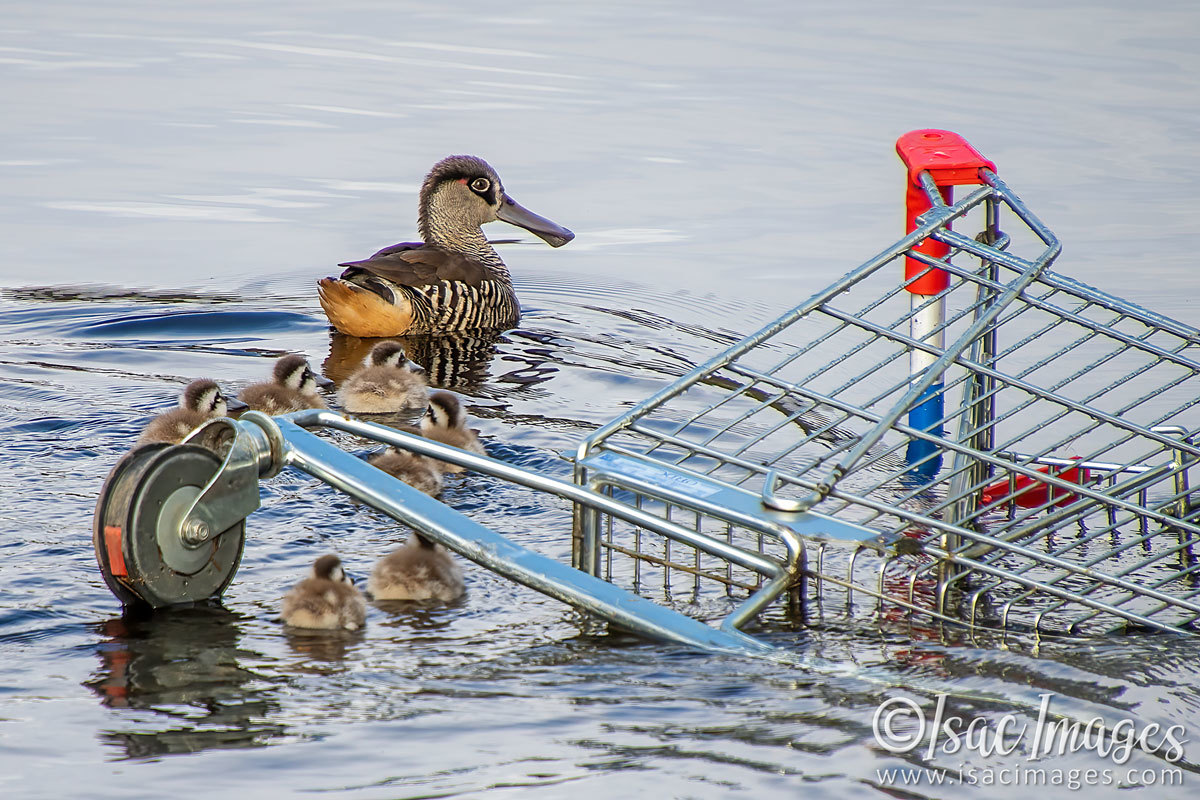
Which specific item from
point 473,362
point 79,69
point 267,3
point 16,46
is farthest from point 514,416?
point 267,3

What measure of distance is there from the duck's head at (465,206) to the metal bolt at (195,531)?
5.71 m

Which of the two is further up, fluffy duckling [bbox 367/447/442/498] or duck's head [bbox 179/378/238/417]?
duck's head [bbox 179/378/238/417]

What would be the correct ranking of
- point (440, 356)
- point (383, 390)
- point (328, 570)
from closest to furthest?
point (328, 570), point (383, 390), point (440, 356)

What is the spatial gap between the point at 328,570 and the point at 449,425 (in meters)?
2.02

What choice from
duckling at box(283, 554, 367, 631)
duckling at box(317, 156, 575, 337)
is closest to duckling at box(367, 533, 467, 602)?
duckling at box(283, 554, 367, 631)

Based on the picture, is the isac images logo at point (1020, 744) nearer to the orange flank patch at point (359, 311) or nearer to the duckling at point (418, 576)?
the duckling at point (418, 576)

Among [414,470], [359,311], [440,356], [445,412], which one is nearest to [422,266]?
[359,311]

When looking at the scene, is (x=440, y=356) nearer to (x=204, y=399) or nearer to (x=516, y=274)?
(x=516, y=274)

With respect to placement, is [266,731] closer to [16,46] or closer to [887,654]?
[887,654]

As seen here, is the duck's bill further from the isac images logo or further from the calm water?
the isac images logo

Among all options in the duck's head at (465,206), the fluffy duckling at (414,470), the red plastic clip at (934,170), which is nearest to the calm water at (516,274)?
the fluffy duckling at (414,470)

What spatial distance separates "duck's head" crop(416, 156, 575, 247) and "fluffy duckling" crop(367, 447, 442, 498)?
3.99m

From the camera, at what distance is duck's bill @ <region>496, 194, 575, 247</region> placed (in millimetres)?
9570

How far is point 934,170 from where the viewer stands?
4965mm
